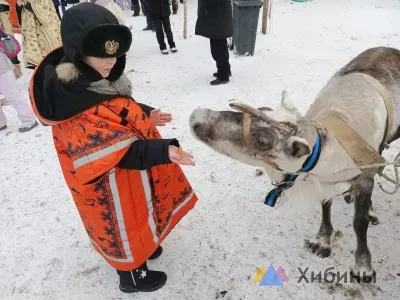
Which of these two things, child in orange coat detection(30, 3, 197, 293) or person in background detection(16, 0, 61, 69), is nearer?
child in orange coat detection(30, 3, 197, 293)

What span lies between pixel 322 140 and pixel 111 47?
3.70 feet

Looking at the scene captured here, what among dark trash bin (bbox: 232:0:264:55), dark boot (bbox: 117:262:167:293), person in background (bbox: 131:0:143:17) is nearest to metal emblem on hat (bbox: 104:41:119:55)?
dark boot (bbox: 117:262:167:293)

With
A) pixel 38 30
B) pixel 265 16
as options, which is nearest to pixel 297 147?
pixel 38 30

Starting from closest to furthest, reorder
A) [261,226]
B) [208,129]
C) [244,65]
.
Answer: [208,129] → [261,226] → [244,65]

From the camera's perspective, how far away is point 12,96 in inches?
161

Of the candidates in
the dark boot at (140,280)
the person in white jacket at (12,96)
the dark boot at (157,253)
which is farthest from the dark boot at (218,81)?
the dark boot at (140,280)

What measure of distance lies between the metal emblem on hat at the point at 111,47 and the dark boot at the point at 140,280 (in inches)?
52.9

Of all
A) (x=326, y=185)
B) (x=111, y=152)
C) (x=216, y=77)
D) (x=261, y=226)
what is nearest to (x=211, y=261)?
(x=261, y=226)

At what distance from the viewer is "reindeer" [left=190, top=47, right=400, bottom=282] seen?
1574 millimetres

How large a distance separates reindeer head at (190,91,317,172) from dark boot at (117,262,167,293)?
100 cm

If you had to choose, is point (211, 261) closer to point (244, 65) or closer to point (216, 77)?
point (216, 77)

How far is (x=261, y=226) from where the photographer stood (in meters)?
2.59

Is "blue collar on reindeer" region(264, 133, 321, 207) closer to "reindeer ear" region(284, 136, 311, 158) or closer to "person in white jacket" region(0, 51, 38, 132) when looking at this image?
"reindeer ear" region(284, 136, 311, 158)

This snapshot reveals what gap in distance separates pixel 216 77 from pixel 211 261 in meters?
3.56
